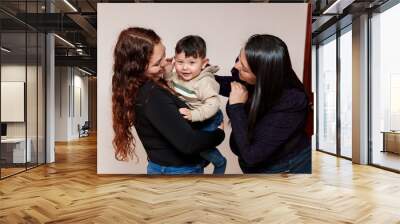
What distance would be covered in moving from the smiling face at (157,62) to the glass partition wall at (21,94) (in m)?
2.42

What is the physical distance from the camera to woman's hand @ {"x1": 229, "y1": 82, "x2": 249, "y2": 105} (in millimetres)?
6090

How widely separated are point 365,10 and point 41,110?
672cm

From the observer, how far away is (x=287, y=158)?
636 centimetres

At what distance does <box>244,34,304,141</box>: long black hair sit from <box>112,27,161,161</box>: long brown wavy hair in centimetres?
158

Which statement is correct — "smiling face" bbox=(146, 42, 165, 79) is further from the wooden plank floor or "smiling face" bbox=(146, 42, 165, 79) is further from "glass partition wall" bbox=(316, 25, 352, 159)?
"glass partition wall" bbox=(316, 25, 352, 159)

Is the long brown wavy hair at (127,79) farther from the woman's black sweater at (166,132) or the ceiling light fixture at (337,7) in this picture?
the ceiling light fixture at (337,7)

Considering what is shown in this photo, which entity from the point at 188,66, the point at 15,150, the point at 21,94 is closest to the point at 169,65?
the point at 188,66

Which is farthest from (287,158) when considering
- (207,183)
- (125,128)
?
(125,128)

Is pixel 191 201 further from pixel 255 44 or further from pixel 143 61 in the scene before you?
pixel 255 44

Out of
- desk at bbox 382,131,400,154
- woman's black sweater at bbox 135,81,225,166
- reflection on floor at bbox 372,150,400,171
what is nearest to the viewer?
woman's black sweater at bbox 135,81,225,166

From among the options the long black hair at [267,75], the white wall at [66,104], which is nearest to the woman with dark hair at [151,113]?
the long black hair at [267,75]

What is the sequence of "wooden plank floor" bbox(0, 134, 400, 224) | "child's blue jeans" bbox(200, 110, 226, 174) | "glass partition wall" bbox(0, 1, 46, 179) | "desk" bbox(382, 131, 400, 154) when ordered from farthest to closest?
"desk" bbox(382, 131, 400, 154) < "glass partition wall" bbox(0, 1, 46, 179) < "child's blue jeans" bbox(200, 110, 226, 174) < "wooden plank floor" bbox(0, 134, 400, 224)

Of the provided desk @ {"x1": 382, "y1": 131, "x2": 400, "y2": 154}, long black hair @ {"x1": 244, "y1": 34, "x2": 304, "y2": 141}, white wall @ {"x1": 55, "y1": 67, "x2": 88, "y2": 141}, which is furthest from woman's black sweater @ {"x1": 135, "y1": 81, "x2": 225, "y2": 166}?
white wall @ {"x1": 55, "y1": 67, "x2": 88, "y2": 141}

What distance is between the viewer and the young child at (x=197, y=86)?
5895mm
